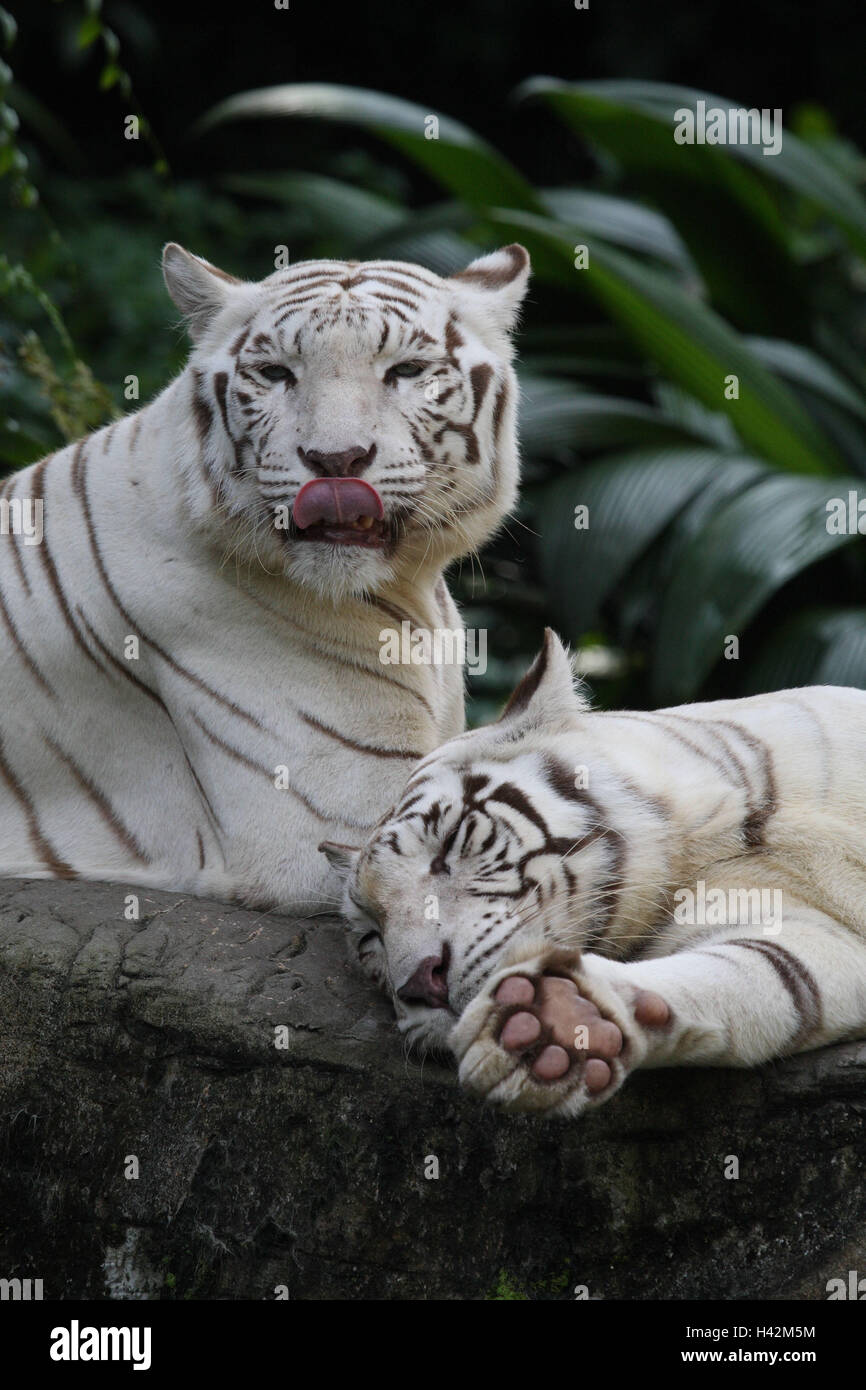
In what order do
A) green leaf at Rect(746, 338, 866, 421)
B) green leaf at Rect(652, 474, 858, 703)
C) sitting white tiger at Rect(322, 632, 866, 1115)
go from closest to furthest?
sitting white tiger at Rect(322, 632, 866, 1115) → green leaf at Rect(652, 474, 858, 703) → green leaf at Rect(746, 338, 866, 421)

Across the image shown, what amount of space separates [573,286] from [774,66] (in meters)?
4.08

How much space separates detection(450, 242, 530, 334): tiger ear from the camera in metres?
3.28

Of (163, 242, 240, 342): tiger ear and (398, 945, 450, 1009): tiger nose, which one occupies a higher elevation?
(163, 242, 240, 342): tiger ear

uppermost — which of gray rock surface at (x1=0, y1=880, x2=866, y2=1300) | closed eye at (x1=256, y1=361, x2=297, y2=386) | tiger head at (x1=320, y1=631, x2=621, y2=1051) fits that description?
closed eye at (x1=256, y1=361, x2=297, y2=386)

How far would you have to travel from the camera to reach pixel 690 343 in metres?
5.99

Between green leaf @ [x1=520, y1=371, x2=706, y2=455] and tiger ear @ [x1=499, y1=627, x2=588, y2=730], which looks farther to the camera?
green leaf @ [x1=520, y1=371, x2=706, y2=455]

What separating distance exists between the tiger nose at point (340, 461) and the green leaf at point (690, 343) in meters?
3.17

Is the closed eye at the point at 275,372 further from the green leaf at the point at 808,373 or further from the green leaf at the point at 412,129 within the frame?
the green leaf at the point at 808,373

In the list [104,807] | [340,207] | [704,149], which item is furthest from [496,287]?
[340,207]

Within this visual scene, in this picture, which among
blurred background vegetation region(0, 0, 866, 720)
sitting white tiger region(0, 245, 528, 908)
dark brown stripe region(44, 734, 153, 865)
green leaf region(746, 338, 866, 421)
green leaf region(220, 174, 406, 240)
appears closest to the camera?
sitting white tiger region(0, 245, 528, 908)

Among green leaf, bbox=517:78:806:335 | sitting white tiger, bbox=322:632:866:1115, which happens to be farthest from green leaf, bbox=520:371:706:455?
sitting white tiger, bbox=322:632:866:1115

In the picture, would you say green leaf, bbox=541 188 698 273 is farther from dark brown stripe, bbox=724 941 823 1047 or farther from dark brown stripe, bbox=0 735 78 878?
dark brown stripe, bbox=724 941 823 1047

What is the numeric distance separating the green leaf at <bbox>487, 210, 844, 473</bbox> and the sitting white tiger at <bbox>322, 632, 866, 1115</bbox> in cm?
346

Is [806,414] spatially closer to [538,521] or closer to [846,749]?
[538,521]
